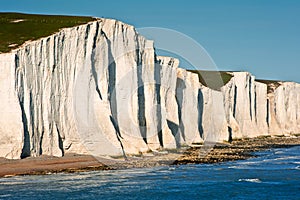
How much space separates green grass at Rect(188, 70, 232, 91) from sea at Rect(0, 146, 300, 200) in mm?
46635

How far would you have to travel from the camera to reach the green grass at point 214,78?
3255 inches

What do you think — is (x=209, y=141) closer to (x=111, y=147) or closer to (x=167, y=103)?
(x=167, y=103)

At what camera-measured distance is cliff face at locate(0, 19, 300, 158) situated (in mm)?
35344

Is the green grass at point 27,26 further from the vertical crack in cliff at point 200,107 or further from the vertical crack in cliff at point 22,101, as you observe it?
the vertical crack in cliff at point 200,107

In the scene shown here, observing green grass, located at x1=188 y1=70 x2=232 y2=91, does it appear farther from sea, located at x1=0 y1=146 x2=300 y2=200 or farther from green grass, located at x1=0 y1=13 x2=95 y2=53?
sea, located at x1=0 y1=146 x2=300 y2=200

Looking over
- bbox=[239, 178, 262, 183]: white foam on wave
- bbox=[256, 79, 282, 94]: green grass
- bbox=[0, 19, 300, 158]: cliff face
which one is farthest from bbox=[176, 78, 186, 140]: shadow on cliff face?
bbox=[256, 79, 282, 94]: green grass

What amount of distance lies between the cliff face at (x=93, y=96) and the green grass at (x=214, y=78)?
16.5m

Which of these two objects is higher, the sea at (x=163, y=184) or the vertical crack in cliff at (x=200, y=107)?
the vertical crack in cliff at (x=200, y=107)

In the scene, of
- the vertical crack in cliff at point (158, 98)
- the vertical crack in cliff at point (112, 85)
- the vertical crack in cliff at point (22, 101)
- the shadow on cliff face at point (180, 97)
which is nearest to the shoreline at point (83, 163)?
the vertical crack in cliff at point (22, 101)

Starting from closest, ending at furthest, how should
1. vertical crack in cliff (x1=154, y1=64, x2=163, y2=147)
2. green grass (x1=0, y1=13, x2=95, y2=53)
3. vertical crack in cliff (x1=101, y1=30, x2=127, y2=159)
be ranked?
green grass (x1=0, y1=13, x2=95, y2=53) < vertical crack in cliff (x1=101, y1=30, x2=127, y2=159) < vertical crack in cliff (x1=154, y1=64, x2=163, y2=147)

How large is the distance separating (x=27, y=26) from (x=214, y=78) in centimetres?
5246

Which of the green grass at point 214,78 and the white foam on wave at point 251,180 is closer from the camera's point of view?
the white foam on wave at point 251,180

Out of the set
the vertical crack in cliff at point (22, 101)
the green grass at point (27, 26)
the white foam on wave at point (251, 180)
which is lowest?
the white foam on wave at point (251, 180)

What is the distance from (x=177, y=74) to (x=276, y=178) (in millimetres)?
34951
